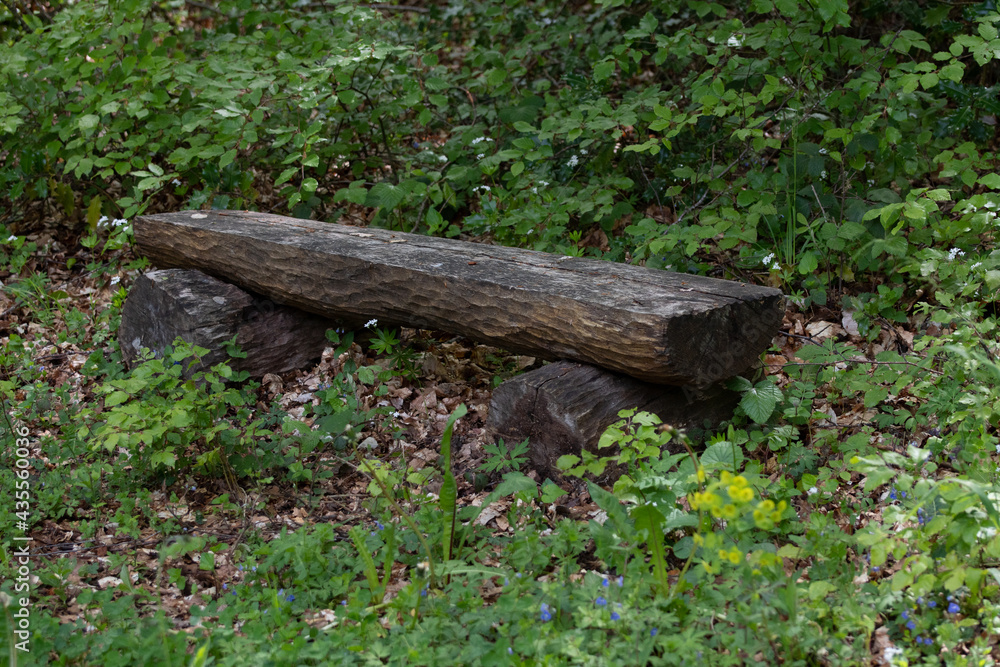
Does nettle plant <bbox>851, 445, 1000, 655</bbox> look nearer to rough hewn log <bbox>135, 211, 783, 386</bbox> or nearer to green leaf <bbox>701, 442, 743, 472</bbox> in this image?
green leaf <bbox>701, 442, 743, 472</bbox>

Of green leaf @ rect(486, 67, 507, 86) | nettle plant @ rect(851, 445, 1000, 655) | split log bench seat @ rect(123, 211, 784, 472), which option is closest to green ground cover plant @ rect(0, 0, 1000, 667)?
nettle plant @ rect(851, 445, 1000, 655)

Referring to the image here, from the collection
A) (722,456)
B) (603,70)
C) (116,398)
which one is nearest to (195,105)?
(603,70)

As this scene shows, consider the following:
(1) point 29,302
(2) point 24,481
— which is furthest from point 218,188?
(2) point 24,481

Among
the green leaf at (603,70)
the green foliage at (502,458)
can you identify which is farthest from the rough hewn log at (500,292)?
the green leaf at (603,70)

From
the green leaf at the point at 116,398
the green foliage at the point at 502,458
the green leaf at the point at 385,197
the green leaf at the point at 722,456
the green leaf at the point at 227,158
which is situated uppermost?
the green leaf at the point at 227,158

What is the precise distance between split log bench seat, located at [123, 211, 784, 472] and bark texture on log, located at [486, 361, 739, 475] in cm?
1

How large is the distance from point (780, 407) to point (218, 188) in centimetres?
403

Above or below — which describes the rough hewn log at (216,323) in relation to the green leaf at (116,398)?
below

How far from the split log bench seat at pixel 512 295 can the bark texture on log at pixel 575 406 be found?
14mm

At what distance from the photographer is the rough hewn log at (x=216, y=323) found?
12.9 feet

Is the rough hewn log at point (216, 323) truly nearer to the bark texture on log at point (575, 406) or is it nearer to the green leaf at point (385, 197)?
the green leaf at point (385, 197)

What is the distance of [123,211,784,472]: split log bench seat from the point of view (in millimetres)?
2764

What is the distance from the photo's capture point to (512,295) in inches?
121

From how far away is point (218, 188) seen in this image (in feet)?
17.4
